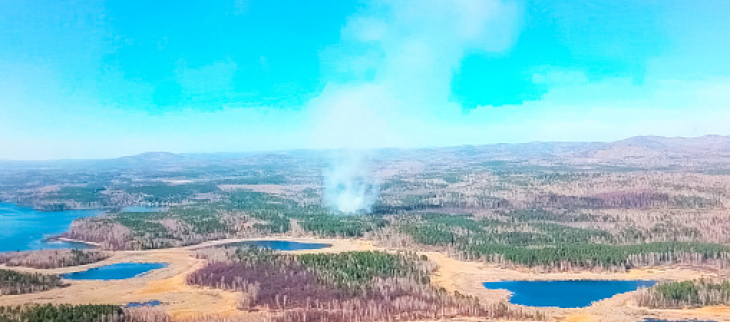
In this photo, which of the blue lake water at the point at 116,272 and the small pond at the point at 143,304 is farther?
the blue lake water at the point at 116,272

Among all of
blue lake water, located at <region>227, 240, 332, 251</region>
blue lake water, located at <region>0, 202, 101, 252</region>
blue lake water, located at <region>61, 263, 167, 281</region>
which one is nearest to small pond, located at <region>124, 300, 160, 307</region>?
blue lake water, located at <region>61, 263, 167, 281</region>

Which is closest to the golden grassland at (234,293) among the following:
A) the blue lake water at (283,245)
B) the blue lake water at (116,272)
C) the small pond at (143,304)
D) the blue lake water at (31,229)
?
the small pond at (143,304)

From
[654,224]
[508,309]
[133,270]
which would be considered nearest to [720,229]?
[654,224]

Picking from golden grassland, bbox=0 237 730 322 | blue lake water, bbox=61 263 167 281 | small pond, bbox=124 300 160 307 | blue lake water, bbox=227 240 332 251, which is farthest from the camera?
blue lake water, bbox=227 240 332 251

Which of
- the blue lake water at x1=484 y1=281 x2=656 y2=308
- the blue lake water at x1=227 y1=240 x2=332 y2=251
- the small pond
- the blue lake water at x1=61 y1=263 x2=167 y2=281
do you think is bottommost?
the blue lake water at x1=227 y1=240 x2=332 y2=251

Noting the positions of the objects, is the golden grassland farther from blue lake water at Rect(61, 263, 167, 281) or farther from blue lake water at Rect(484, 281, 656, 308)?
blue lake water at Rect(61, 263, 167, 281)

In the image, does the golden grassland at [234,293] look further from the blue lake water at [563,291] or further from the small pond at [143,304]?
the blue lake water at [563,291]

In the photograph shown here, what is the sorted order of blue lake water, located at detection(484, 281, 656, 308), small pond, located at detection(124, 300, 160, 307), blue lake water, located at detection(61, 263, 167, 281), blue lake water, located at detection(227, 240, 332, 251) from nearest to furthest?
small pond, located at detection(124, 300, 160, 307)
blue lake water, located at detection(484, 281, 656, 308)
blue lake water, located at detection(61, 263, 167, 281)
blue lake water, located at detection(227, 240, 332, 251)

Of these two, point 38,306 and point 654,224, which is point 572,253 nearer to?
point 654,224
